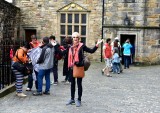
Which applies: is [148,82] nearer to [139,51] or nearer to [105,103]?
[105,103]

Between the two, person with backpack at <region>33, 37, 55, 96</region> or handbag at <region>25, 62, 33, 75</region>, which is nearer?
handbag at <region>25, 62, 33, 75</region>

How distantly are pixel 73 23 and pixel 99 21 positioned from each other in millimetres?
1540

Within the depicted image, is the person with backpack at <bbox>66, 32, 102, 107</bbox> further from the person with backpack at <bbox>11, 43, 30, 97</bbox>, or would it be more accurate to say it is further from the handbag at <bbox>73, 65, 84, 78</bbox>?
the person with backpack at <bbox>11, 43, 30, 97</bbox>

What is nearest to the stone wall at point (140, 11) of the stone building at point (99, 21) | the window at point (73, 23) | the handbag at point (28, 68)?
the stone building at point (99, 21)

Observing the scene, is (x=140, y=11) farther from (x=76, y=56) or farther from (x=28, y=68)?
(x=76, y=56)

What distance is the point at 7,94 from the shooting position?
9.27 m

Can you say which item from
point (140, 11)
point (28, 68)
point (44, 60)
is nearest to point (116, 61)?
point (140, 11)

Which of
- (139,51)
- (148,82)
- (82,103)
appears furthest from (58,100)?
(139,51)

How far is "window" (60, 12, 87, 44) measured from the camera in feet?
66.2

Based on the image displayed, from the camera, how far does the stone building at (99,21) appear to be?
19.4m

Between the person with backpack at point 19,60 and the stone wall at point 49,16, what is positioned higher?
the stone wall at point 49,16

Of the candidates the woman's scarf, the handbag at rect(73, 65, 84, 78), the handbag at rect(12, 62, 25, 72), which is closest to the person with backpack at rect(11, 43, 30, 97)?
the handbag at rect(12, 62, 25, 72)

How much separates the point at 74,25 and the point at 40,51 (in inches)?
445

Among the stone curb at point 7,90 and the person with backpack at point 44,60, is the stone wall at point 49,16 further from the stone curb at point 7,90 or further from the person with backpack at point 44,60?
the person with backpack at point 44,60
